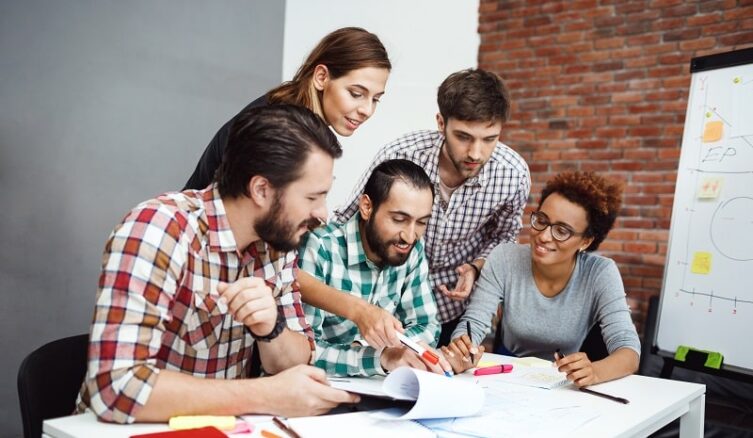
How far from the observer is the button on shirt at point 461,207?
2.44 meters

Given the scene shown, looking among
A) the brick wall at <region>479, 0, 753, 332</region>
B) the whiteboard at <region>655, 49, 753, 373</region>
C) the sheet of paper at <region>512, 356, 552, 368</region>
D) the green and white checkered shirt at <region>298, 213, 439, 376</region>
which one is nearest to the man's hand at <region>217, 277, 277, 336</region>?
the green and white checkered shirt at <region>298, 213, 439, 376</region>

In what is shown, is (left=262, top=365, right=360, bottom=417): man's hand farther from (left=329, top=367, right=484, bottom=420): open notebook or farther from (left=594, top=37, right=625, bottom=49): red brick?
(left=594, top=37, right=625, bottom=49): red brick

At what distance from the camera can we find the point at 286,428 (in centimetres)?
111

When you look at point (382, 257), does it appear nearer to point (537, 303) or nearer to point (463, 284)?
point (463, 284)

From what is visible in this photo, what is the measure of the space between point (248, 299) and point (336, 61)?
887 mm

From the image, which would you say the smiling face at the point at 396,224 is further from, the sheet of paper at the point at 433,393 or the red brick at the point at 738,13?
the red brick at the point at 738,13

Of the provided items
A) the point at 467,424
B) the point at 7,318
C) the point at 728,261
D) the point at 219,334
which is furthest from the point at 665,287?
the point at 7,318

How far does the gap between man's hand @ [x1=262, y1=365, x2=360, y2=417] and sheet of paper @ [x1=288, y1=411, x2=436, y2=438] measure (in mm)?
18

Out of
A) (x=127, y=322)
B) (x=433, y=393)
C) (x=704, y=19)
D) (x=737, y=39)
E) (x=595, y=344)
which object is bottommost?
A: (x=595, y=344)

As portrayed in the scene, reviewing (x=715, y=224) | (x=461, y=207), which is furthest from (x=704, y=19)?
(x=461, y=207)

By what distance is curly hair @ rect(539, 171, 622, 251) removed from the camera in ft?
7.32

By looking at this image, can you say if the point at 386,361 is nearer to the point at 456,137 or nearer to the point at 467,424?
the point at 467,424

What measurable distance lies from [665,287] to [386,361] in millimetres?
1654

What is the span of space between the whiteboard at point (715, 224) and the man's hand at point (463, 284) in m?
0.98
